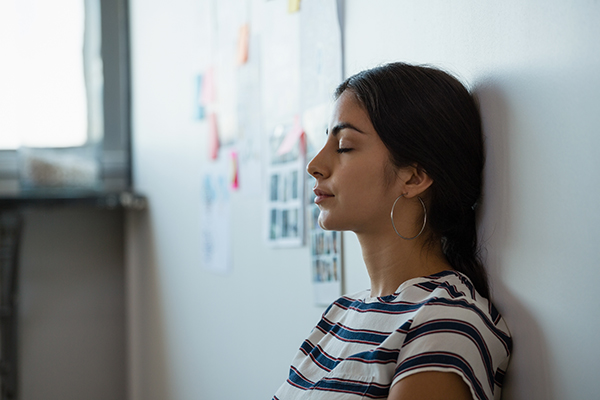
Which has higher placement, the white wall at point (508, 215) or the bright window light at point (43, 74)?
the bright window light at point (43, 74)

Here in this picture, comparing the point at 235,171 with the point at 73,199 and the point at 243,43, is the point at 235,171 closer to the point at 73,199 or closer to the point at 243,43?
the point at 243,43

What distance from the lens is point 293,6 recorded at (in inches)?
53.0

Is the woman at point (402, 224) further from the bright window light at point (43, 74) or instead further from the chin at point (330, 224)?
the bright window light at point (43, 74)

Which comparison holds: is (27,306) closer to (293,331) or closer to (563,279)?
(293,331)

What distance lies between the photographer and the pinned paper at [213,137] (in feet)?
5.90

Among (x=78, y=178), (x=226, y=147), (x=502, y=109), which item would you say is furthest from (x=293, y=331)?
(x=78, y=178)

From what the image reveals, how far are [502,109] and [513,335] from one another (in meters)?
0.30

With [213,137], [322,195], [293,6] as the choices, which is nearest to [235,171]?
[213,137]

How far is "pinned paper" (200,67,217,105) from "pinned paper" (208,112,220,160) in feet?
0.19

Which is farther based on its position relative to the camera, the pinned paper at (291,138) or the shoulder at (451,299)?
the pinned paper at (291,138)

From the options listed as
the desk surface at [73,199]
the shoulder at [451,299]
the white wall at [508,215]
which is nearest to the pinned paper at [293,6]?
the white wall at [508,215]

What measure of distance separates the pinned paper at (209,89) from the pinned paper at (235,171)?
0.27 m

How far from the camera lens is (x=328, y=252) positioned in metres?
1.23

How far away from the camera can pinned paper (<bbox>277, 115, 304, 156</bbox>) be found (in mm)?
1313
